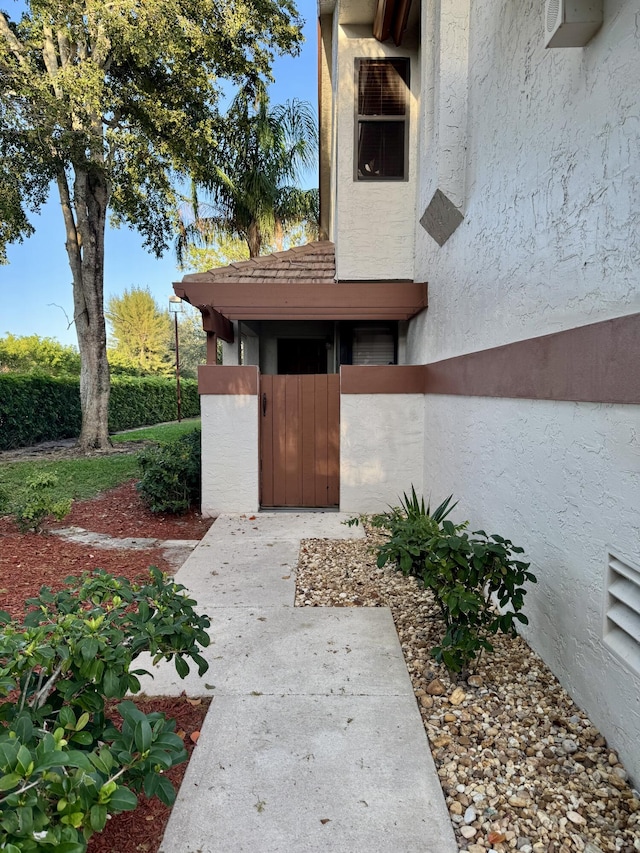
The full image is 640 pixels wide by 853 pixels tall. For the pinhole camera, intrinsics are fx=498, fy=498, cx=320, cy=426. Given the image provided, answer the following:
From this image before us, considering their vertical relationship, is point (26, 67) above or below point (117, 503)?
above

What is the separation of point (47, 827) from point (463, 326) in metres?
Result: 4.55

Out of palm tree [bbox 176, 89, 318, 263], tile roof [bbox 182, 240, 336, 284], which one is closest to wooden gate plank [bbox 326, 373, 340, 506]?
tile roof [bbox 182, 240, 336, 284]

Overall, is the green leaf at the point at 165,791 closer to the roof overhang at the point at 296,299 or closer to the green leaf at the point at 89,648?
the green leaf at the point at 89,648

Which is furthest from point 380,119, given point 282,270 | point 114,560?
point 114,560

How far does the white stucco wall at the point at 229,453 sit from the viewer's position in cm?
673

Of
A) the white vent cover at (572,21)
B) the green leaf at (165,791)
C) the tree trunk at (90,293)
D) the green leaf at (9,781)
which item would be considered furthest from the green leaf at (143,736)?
the tree trunk at (90,293)

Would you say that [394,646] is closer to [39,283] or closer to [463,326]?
[463,326]

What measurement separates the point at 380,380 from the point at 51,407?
514 inches

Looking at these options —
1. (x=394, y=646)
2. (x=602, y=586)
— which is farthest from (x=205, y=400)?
(x=602, y=586)

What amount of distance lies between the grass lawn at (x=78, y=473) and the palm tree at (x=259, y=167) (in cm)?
869

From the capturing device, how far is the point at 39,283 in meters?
47.3

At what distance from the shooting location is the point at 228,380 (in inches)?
264

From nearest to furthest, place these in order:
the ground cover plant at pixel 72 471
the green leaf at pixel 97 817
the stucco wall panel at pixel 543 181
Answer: the green leaf at pixel 97 817 → the stucco wall panel at pixel 543 181 → the ground cover plant at pixel 72 471

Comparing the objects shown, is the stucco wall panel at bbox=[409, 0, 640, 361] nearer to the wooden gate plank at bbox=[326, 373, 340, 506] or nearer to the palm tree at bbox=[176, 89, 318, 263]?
the wooden gate plank at bbox=[326, 373, 340, 506]
